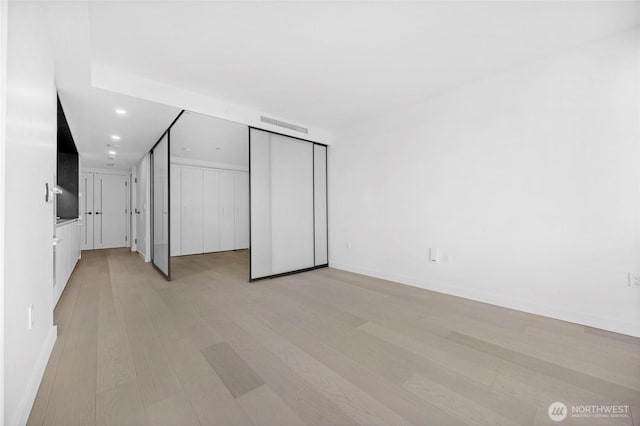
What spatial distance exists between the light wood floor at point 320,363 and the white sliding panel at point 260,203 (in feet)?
2.95

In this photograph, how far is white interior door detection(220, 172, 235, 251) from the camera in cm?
701

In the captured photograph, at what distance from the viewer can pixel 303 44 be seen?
2311 mm

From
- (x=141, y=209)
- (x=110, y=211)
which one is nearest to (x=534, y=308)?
(x=141, y=209)

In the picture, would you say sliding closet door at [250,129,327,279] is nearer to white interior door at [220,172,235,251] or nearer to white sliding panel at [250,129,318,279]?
white sliding panel at [250,129,318,279]

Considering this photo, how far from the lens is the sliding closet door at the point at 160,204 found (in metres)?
3.89

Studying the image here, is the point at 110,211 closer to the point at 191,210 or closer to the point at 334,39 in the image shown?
the point at 191,210

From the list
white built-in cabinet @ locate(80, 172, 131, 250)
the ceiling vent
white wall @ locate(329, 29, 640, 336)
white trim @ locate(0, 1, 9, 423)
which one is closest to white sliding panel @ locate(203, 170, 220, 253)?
white built-in cabinet @ locate(80, 172, 131, 250)

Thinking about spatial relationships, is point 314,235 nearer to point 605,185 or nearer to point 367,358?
point 367,358

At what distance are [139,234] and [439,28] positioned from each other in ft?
22.9

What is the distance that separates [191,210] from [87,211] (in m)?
2.97

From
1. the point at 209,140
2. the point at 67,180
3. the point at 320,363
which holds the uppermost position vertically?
the point at 209,140

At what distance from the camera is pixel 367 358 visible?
5.92 feet

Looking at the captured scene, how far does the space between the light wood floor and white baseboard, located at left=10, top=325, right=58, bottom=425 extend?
4 cm

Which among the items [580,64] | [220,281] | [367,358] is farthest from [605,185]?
[220,281]
